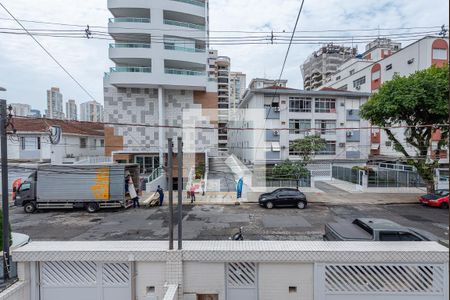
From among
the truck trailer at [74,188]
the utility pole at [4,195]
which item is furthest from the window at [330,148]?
the utility pole at [4,195]

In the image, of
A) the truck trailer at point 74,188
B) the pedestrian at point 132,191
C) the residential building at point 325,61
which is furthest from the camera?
the residential building at point 325,61

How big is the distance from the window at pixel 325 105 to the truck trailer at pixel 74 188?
22.2 m

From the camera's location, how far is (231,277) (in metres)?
3.71

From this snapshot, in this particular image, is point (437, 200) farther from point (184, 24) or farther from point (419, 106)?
point (184, 24)

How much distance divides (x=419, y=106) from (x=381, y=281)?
631 inches

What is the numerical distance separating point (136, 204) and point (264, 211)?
333 inches

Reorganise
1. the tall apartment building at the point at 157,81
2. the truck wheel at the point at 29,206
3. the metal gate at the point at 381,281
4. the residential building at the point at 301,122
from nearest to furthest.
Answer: the metal gate at the point at 381,281 < the truck wheel at the point at 29,206 < the tall apartment building at the point at 157,81 < the residential building at the point at 301,122

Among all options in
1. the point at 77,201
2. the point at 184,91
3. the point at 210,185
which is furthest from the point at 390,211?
the point at 184,91

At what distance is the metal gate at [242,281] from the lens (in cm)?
367

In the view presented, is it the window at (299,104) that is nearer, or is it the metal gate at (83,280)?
the metal gate at (83,280)

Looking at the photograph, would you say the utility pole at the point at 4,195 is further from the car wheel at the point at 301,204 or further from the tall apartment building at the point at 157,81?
the tall apartment building at the point at 157,81

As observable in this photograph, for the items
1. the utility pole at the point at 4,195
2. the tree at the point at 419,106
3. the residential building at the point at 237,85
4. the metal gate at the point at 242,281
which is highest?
the residential building at the point at 237,85

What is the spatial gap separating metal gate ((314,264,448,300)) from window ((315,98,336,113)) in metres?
25.2

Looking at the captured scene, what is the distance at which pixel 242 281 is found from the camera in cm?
370
